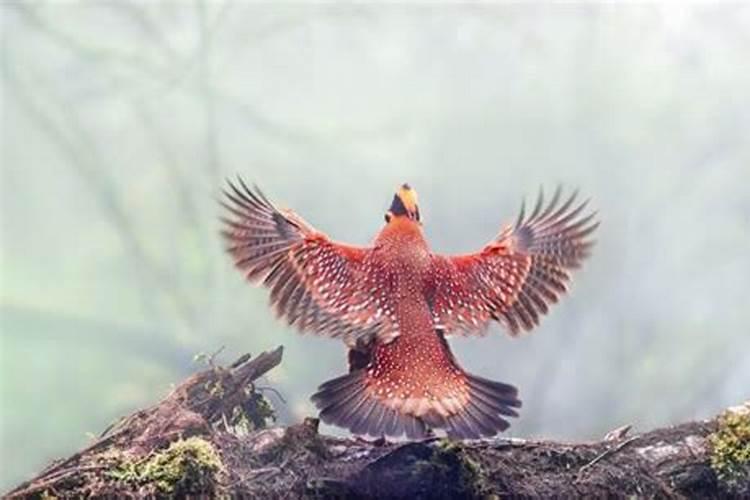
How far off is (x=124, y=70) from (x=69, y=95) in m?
0.36

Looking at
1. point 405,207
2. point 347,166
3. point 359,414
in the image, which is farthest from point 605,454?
point 347,166

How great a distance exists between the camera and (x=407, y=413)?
1956 millimetres

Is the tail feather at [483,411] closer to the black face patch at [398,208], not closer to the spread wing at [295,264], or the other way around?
the spread wing at [295,264]

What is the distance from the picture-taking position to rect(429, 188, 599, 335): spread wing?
239cm

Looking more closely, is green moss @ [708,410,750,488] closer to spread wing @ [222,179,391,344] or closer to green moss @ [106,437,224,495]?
spread wing @ [222,179,391,344]

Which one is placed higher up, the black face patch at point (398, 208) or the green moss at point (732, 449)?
the black face patch at point (398, 208)

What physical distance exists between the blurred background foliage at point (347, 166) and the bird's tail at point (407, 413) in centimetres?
247

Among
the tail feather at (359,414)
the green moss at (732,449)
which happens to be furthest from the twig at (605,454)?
the tail feather at (359,414)

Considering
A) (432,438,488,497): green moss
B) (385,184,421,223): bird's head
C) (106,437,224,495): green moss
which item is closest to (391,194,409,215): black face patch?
(385,184,421,223): bird's head

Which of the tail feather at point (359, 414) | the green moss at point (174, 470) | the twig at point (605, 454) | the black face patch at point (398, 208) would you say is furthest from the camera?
the black face patch at point (398, 208)

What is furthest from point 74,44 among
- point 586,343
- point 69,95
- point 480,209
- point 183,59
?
point 586,343

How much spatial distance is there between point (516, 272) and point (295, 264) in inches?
25.7

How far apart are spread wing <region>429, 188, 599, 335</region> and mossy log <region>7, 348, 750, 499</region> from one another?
44 centimetres

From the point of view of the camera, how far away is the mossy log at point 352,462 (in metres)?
1.75
